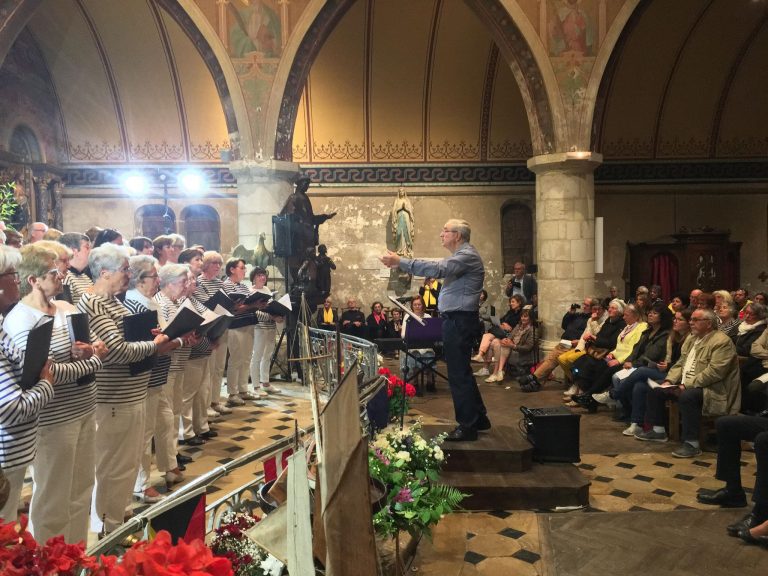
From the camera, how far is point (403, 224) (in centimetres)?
1348

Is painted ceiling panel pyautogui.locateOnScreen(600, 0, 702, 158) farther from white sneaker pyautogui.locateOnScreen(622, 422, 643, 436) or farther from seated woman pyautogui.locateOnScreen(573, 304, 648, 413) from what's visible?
white sneaker pyautogui.locateOnScreen(622, 422, 643, 436)

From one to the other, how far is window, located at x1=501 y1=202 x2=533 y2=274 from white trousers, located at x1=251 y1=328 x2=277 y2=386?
23.4ft

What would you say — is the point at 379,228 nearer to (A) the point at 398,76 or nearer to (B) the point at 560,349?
(A) the point at 398,76

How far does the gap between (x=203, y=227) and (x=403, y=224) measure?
4.36 m

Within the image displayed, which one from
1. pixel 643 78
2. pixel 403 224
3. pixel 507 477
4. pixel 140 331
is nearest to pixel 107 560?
pixel 140 331

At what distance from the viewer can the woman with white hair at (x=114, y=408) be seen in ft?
12.6

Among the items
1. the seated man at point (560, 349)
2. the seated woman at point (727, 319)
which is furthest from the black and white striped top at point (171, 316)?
the seated woman at point (727, 319)

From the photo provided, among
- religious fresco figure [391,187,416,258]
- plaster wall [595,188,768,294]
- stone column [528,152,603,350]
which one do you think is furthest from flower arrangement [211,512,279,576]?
plaster wall [595,188,768,294]

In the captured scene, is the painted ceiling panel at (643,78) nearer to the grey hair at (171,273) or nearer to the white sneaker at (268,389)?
the white sneaker at (268,389)

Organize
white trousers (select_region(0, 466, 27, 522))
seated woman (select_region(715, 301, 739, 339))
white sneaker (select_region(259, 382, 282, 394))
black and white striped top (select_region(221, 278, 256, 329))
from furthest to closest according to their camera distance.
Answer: white sneaker (select_region(259, 382, 282, 394)) → black and white striped top (select_region(221, 278, 256, 329)) → seated woman (select_region(715, 301, 739, 339)) → white trousers (select_region(0, 466, 27, 522))

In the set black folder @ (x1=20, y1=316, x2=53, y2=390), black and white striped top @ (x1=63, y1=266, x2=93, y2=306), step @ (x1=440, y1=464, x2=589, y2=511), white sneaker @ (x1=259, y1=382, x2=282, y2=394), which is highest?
black and white striped top @ (x1=63, y1=266, x2=93, y2=306)

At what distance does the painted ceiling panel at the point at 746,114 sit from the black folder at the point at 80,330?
14022mm

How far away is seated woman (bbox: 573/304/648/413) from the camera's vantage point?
23.5 ft

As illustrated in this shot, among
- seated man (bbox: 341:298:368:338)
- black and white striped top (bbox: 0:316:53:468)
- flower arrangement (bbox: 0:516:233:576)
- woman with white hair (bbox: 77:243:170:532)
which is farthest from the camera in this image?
seated man (bbox: 341:298:368:338)
